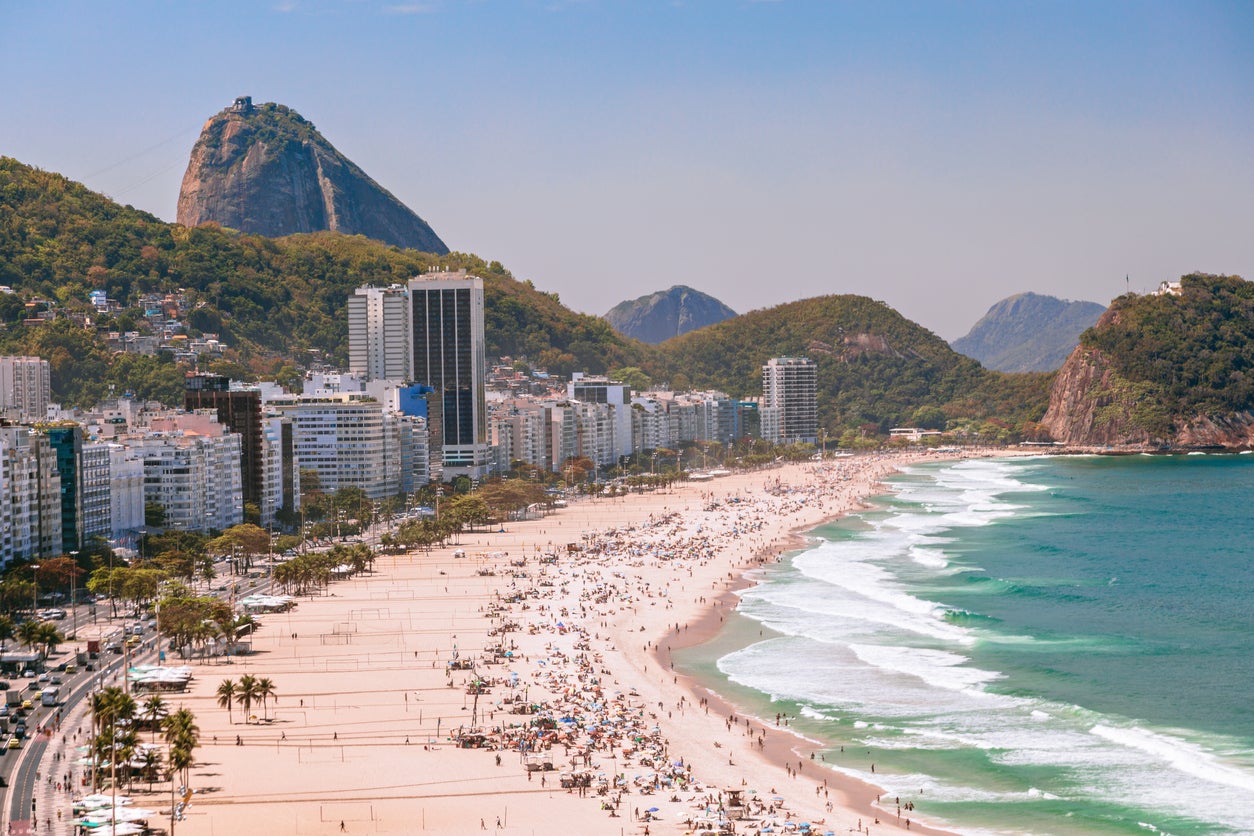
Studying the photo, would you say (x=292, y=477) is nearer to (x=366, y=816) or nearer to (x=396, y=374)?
(x=396, y=374)

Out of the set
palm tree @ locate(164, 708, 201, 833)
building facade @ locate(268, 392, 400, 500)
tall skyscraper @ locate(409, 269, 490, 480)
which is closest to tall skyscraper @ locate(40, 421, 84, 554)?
palm tree @ locate(164, 708, 201, 833)

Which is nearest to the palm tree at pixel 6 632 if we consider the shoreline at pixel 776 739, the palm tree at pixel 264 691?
the palm tree at pixel 264 691

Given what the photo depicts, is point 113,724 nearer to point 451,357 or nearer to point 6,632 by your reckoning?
point 6,632

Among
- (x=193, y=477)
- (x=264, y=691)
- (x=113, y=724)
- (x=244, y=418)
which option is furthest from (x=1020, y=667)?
(x=244, y=418)

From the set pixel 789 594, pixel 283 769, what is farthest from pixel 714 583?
pixel 283 769

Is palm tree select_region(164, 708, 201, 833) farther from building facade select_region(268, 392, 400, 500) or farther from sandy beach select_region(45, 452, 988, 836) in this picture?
building facade select_region(268, 392, 400, 500)

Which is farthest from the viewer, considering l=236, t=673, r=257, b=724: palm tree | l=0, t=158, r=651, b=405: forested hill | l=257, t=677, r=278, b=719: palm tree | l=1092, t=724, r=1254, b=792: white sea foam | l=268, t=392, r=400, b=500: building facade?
l=0, t=158, r=651, b=405: forested hill

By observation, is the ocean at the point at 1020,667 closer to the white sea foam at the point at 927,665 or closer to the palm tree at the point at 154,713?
the white sea foam at the point at 927,665

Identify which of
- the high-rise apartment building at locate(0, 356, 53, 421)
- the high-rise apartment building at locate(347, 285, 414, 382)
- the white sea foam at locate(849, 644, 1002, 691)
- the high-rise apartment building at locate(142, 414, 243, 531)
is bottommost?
the white sea foam at locate(849, 644, 1002, 691)
